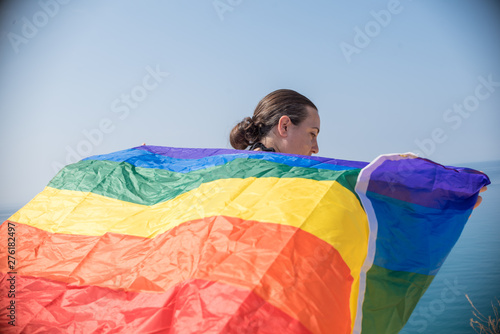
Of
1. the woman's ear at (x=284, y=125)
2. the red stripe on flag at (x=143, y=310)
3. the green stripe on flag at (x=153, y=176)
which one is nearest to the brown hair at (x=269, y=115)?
the woman's ear at (x=284, y=125)

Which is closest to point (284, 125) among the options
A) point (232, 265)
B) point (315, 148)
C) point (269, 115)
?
point (269, 115)

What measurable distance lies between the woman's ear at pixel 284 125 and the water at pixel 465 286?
43.3 ft

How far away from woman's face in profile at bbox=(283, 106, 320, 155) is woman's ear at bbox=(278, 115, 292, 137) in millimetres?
29

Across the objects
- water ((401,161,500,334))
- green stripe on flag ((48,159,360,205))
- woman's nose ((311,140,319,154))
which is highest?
woman's nose ((311,140,319,154))

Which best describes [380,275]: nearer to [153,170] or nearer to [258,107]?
[153,170]

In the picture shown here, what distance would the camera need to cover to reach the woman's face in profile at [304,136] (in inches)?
103

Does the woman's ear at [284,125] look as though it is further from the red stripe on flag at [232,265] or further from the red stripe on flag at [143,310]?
the red stripe on flag at [143,310]

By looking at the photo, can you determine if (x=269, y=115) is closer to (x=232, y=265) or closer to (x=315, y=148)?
(x=315, y=148)

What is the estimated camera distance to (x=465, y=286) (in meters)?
17.7

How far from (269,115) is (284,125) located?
0.17m

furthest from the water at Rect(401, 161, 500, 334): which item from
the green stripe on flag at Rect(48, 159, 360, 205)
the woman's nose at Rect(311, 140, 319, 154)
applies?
the green stripe on flag at Rect(48, 159, 360, 205)

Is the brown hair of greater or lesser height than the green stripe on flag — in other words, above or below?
above

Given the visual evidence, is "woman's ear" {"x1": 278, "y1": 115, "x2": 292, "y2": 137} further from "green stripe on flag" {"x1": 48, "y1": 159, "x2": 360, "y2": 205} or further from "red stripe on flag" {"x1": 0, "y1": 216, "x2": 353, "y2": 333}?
"red stripe on flag" {"x1": 0, "y1": 216, "x2": 353, "y2": 333}

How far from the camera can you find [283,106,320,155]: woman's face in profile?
8.61 feet
